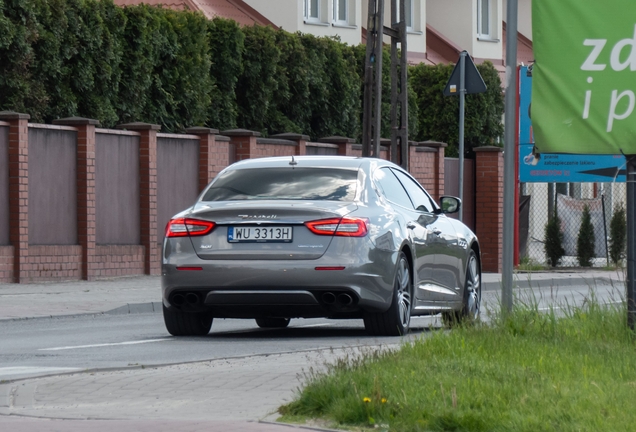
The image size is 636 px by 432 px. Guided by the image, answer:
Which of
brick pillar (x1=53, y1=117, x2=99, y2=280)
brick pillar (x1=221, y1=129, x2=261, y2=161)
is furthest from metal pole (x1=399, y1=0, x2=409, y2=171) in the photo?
brick pillar (x1=53, y1=117, x2=99, y2=280)

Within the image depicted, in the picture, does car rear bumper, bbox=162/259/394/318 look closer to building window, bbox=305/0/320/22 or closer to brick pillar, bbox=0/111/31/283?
brick pillar, bbox=0/111/31/283

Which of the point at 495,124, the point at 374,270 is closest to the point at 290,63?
the point at 495,124

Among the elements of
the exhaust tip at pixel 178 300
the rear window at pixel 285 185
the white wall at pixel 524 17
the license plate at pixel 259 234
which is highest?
the white wall at pixel 524 17

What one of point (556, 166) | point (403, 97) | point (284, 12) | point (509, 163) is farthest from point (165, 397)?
point (284, 12)

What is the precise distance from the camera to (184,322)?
12188 mm

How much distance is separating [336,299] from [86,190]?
11454 mm

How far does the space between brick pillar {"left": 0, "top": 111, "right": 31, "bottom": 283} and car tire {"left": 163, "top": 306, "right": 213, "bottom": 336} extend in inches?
345

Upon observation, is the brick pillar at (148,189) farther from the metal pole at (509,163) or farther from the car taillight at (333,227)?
the metal pole at (509,163)

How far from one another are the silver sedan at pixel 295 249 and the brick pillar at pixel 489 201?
1786cm

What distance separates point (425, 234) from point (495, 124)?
96.4ft

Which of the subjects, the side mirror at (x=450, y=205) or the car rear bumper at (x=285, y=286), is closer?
the car rear bumper at (x=285, y=286)

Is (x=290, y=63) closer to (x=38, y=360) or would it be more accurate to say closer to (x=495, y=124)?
(x=495, y=124)

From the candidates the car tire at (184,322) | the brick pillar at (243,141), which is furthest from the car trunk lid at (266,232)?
the brick pillar at (243,141)

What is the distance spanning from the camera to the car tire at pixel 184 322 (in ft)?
39.9
